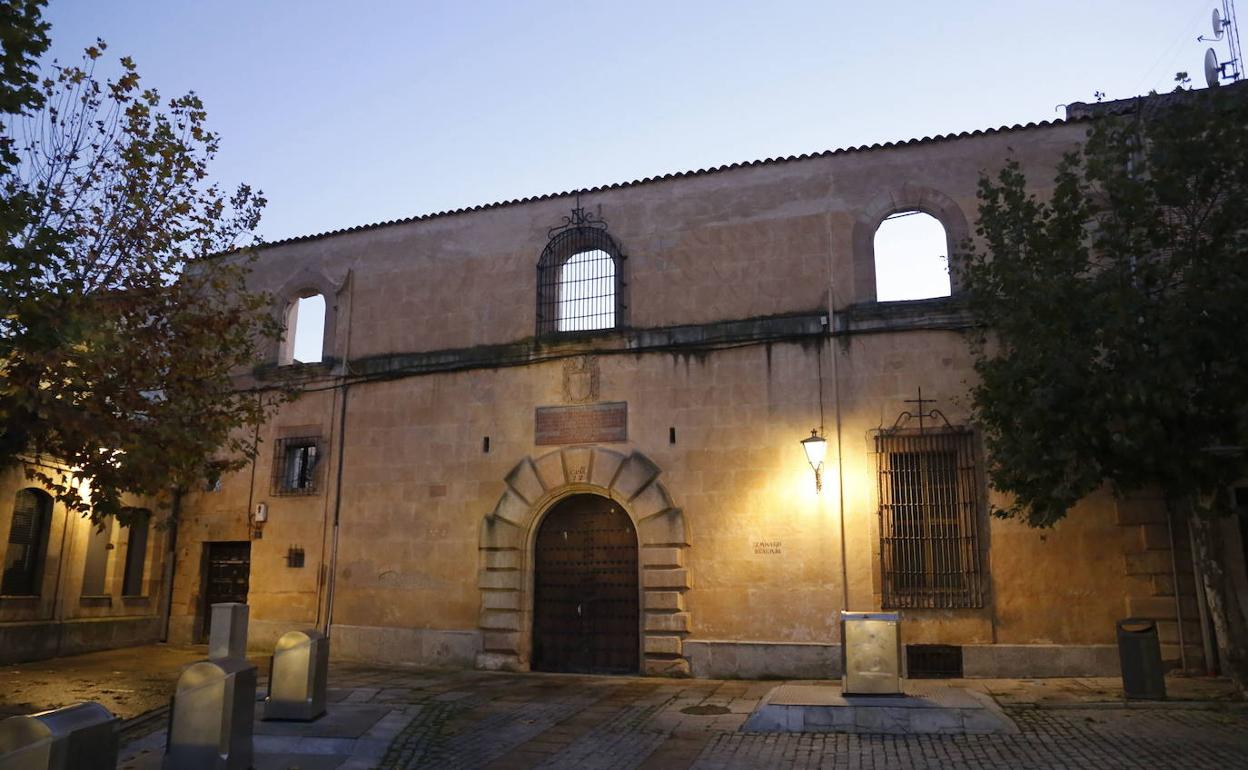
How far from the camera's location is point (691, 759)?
7656 mm

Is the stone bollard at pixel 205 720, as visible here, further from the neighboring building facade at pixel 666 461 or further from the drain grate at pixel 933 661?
the drain grate at pixel 933 661

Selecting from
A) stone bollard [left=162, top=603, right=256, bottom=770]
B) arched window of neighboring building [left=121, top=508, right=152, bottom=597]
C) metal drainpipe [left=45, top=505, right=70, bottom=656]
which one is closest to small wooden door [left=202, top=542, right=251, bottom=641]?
arched window of neighboring building [left=121, top=508, right=152, bottom=597]

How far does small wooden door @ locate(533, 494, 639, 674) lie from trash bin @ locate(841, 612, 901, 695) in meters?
4.10

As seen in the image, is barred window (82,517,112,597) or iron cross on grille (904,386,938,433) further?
barred window (82,517,112,597)

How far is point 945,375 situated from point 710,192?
422 centimetres

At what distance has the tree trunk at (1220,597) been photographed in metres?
9.36

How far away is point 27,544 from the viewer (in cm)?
1416

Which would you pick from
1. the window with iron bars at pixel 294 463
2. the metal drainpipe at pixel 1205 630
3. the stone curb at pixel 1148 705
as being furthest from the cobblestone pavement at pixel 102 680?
the metal drainpipe at pixel 1205 630

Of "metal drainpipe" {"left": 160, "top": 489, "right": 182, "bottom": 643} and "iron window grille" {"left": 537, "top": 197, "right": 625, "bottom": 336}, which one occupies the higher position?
"iron window grille" {"left": 537, "top": 197, "right": 625, "bottom": 336}

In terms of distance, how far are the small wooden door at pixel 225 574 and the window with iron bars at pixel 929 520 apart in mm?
10531

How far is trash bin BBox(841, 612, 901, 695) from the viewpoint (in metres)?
9.05

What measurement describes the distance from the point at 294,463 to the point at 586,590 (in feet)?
18.4

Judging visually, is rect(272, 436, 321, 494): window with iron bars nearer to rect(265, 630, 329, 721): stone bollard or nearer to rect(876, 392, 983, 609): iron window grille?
rect(265, 630, 329, 721): stone bollard

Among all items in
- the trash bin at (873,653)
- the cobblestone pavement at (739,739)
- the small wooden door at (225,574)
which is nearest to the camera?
the cobblestone pavement at (739,739)
